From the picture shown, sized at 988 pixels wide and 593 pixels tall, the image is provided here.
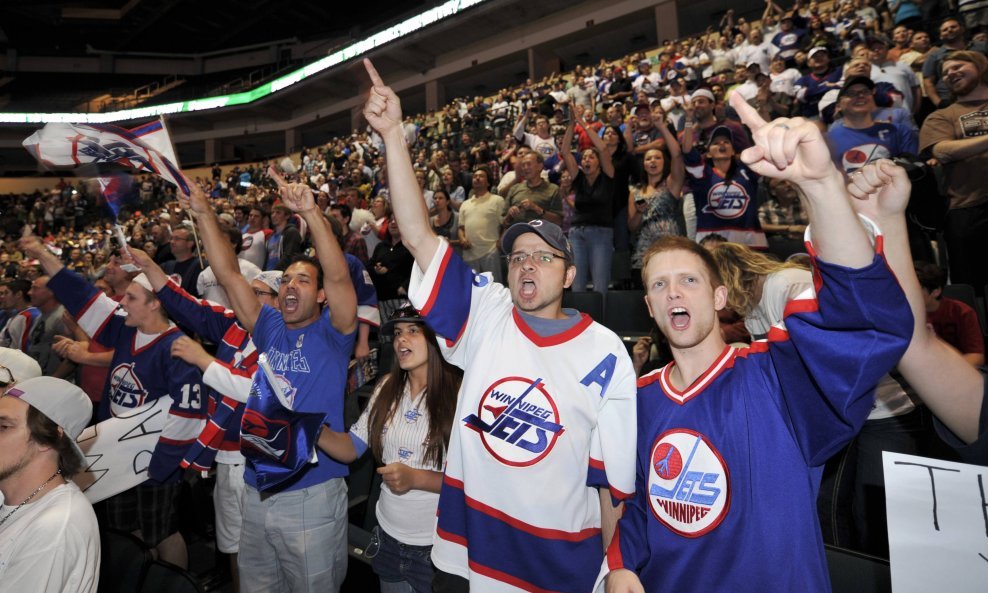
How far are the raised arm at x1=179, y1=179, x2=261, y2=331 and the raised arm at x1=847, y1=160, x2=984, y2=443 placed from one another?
261 centimetres

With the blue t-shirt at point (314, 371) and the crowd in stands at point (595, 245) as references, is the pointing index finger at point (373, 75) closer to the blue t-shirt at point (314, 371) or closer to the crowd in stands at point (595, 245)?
the crowd in stands at point (595, 245)

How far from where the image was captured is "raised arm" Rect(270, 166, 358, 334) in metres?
2.27

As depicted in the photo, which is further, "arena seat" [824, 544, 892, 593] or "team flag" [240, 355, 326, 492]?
"team flag" [240, 355, 326, 492]

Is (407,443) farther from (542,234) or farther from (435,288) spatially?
(542,234)

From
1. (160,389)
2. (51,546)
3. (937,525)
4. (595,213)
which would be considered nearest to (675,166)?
(595,213)

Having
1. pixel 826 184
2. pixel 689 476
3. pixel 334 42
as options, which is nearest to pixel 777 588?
pixel 689 476

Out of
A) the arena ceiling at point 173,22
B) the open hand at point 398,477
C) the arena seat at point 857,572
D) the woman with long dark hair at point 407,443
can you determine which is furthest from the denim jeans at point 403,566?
the arena ceiling at point 173,22

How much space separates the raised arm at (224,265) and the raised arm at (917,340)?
2.61 meters

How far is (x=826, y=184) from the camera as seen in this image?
0.99 metres

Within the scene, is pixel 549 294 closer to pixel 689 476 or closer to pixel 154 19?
pixel 689 476

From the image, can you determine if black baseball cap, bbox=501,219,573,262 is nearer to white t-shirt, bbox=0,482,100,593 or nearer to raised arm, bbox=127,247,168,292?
white t-shirt, bbox=0,482,100,593

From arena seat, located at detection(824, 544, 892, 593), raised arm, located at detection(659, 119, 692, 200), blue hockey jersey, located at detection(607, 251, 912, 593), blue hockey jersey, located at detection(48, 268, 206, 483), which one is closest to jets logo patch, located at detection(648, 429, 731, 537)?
blue hockey jersey, located at detection(607, 251, 912, 593)

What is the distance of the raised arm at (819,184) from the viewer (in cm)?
97

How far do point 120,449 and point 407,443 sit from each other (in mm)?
1736
